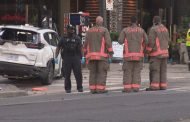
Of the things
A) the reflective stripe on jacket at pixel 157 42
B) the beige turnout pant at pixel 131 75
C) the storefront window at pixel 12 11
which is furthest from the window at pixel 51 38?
the storefront window at pixel 12 11

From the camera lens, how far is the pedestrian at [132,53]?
50.3ft

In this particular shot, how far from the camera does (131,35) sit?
1530cm

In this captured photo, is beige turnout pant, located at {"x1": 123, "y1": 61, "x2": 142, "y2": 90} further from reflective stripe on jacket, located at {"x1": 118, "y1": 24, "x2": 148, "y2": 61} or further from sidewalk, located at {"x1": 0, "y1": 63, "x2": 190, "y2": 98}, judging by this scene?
sidewalk, located at {"x1": 0, "y1": 63, "x2": 190, "y2": 98}

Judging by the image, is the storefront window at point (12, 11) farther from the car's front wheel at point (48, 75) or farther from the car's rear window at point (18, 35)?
the car's rear window at point (18, 35)

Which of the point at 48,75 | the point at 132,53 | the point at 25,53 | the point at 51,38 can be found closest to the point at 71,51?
the point at 132,53

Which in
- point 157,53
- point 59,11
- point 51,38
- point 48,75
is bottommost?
point 48,75

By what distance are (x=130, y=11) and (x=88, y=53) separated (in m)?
16.3

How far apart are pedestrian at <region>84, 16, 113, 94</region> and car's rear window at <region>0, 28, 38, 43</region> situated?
9.14 ft

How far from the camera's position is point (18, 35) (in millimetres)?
17594

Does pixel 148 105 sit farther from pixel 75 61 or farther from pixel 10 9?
pixel 10 9

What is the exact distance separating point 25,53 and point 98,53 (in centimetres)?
296

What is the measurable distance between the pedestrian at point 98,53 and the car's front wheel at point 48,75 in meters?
2.64

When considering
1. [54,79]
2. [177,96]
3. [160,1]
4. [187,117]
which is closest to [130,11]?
[160,1]

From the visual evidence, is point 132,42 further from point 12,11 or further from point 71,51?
point 12,11
